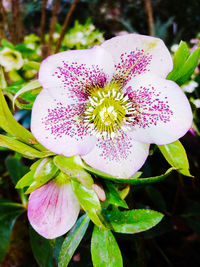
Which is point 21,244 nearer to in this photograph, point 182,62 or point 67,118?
point 67,118

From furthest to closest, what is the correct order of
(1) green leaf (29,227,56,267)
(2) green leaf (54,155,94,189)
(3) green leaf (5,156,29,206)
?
1. (3) green leaf (5,156,29,206)
2. (1) green leaf (29,227,56,267)
3. (2) green leaf (54,155,94,189)

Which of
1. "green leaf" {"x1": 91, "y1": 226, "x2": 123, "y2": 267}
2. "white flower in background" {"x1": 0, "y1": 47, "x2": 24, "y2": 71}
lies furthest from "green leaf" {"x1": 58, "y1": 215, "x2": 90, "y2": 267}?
"white flower in background" {"x1": 0, "y1": 47, "x2": 24, "y2": 71}

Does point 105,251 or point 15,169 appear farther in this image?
point 15,169

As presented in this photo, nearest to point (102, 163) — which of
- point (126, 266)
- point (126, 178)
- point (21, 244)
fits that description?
point (126, 178)

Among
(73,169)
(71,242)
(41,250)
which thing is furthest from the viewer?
(41,250)

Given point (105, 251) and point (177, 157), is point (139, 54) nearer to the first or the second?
point (177, 157)

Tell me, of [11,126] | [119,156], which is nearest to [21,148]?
[11,126]

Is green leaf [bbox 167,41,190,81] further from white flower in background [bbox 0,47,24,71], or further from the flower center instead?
white flower in background [bbox 0,47,24,71]
